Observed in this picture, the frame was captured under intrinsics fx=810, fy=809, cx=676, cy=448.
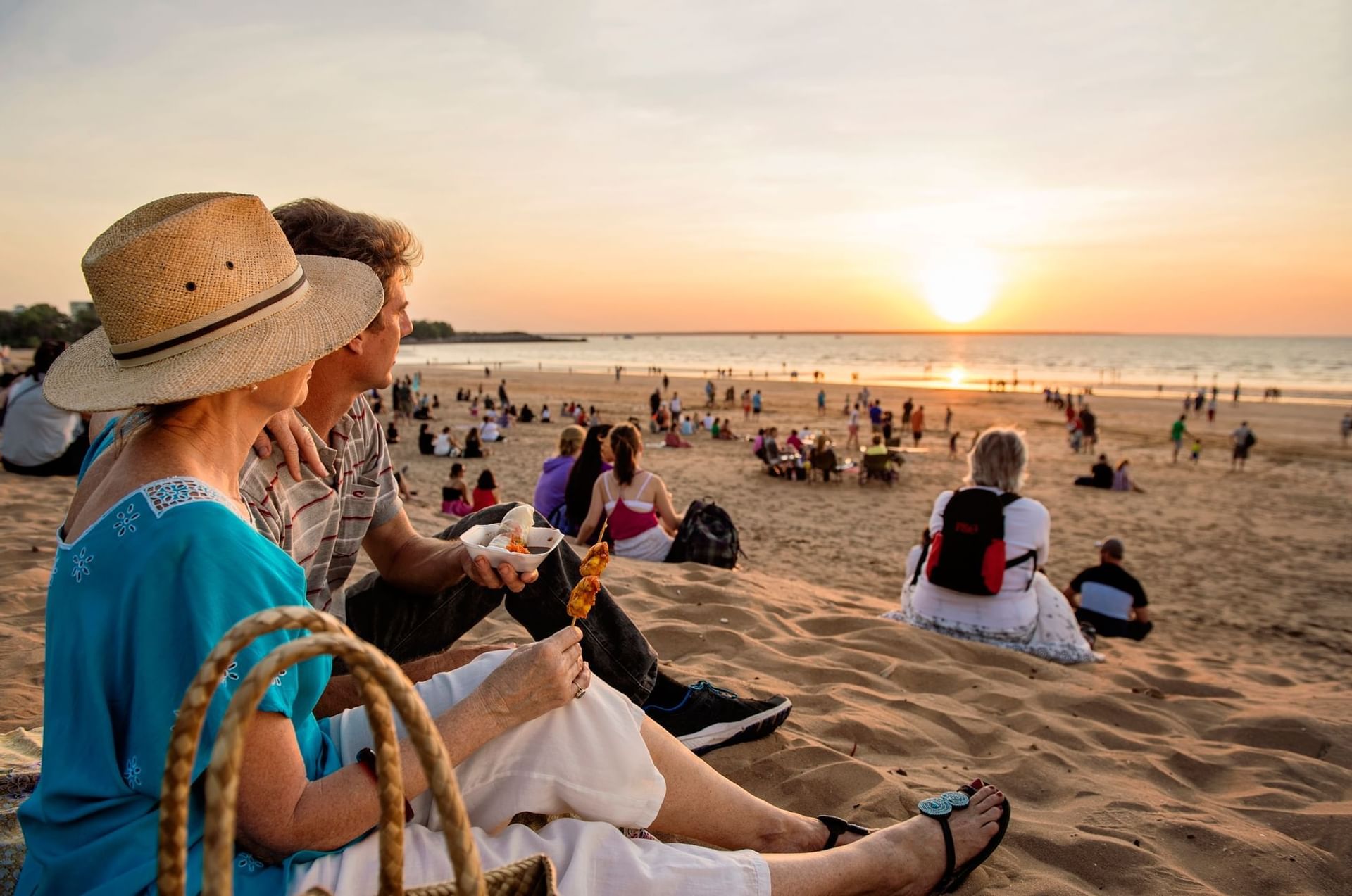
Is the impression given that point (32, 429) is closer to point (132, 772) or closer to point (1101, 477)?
point (132, 772)

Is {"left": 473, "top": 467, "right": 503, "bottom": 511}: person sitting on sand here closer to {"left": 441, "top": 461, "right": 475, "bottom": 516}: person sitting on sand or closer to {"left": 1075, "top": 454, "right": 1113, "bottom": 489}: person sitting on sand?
{"left": 441, "top": 461, "right": 475, "bottom": 516}: person sitting on sand

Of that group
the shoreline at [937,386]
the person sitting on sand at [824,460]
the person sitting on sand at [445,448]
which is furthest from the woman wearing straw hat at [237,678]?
the shoreline at [937,386]

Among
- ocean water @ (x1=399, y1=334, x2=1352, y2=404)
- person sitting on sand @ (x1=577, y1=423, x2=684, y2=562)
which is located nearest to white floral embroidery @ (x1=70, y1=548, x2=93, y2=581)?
person sitting on sand @ (x1=577, y1=423, x2=684, y2=562)

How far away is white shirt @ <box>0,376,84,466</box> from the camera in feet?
24.5

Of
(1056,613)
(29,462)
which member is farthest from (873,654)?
(29,462)

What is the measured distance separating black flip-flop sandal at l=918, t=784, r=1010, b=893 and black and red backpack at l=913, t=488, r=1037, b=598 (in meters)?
2.52

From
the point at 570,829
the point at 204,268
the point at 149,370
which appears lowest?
the point at 570,829

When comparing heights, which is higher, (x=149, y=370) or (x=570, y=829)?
(x=149, y=370)

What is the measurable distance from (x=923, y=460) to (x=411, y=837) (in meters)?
19.5

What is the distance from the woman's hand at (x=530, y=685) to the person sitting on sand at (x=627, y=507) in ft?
16.1

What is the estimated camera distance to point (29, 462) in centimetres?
788

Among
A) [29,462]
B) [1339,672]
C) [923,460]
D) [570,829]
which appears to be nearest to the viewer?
[570,829]

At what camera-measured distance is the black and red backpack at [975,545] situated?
4.77 metres

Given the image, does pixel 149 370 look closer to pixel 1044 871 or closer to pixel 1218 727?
pixel 1044 871
